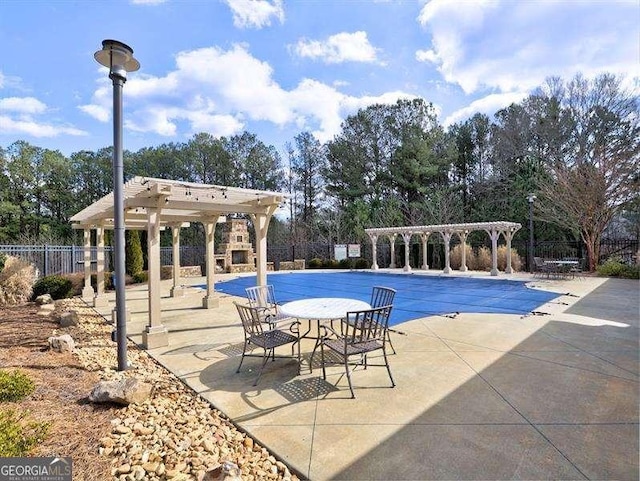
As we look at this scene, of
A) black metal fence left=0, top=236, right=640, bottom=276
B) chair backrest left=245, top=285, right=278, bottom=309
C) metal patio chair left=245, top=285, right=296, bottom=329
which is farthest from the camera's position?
black metal fence left=0, top=236, right=640, bottom=276

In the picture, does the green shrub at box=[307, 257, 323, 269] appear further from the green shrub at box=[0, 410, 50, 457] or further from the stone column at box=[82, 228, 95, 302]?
the green shrub at box=[0, 410, 50, 457]

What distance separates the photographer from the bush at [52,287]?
9484mm

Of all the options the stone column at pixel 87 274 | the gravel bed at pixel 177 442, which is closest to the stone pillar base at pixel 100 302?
the stone column at pixel 87 274

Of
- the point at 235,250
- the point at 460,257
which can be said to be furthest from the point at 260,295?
the point at 460,257

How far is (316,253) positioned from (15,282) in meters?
15.9

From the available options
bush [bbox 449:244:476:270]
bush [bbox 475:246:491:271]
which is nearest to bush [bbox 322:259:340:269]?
bush [bbox 449:244:476:270]

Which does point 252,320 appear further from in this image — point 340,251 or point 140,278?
point 340,251

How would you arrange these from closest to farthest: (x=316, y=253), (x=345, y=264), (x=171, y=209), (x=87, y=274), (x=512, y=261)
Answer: (x=171, y=209), (x=87, y=274), (x=512, y=261), (x=345, y=264), (x=316, y=253)

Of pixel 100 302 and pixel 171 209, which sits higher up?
pixel 171 209

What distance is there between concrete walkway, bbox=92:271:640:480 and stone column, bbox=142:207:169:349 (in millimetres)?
290

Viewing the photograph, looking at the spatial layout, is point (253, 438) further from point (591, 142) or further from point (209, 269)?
point (591, 142)

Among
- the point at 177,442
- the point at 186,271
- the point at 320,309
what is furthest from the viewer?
the point at 186,271

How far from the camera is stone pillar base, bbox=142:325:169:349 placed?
16.5 ft

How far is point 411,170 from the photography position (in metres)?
24.9
